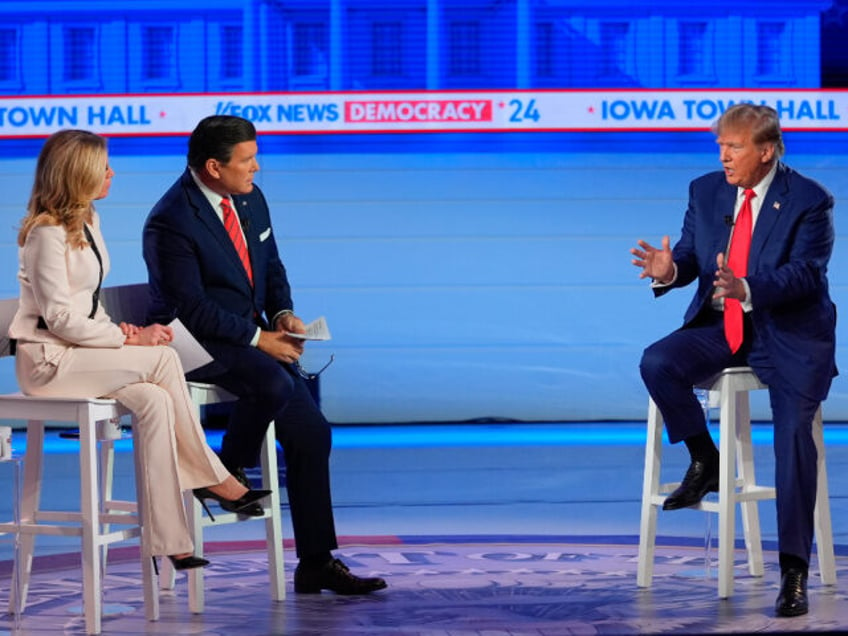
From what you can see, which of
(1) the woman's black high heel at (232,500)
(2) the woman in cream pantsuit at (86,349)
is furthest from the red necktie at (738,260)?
(2) the woman in cream pantsuit at (86,349)

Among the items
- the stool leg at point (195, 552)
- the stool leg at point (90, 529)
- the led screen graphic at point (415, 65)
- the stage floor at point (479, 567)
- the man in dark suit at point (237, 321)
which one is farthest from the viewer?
the led screen graphic at point (415, 65)

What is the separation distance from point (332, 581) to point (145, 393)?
84 centimetres

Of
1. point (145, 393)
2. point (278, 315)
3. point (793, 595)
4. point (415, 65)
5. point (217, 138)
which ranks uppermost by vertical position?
point (415, 65)

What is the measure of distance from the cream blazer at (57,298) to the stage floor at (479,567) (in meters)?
0.73

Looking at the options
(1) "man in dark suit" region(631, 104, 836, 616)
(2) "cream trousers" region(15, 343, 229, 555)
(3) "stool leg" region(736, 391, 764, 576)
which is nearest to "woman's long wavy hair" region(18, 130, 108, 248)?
(2) "cream trousers" region(15, 343, 229, 555)

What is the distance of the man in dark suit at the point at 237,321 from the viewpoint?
4.39 meters

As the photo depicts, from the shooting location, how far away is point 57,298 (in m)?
3.96

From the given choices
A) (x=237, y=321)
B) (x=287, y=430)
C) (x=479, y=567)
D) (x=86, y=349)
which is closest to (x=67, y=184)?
(x=86, y=349)

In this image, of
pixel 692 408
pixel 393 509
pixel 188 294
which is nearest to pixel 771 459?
pixel 393 509

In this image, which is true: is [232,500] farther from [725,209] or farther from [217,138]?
[725,209]

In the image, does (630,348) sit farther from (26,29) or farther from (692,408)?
(692,408)

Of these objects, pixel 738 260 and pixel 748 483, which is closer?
pixel 738 260

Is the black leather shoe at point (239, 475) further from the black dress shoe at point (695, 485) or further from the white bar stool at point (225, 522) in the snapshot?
the black dress shoe at point (695, 485)

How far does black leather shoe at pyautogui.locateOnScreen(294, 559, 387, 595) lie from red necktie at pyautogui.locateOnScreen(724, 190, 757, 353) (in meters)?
1.22
